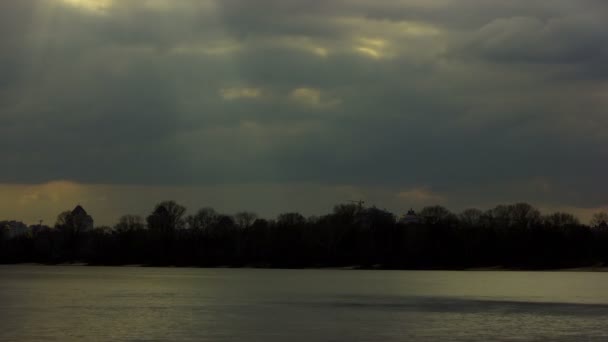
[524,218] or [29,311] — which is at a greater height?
[524,218]

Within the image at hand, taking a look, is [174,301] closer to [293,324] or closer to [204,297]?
[204,297]

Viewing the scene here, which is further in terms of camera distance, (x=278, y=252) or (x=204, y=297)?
(x=278, y=252)

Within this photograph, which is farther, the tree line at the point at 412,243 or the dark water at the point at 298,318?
the tree line at the point at 412,243

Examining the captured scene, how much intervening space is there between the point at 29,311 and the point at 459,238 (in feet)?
426

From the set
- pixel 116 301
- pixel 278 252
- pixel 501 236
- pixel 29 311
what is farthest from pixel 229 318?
pixel 278 252

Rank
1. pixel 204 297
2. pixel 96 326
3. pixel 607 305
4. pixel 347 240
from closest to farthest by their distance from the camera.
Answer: pixel 96 326
pixel 607 305
pixel 204 297
pixel 347 240

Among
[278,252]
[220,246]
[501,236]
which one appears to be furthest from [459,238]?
[220,246]

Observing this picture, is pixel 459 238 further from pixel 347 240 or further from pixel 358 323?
pixel 358 323

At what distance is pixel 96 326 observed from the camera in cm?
3934

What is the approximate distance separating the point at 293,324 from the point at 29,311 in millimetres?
17024

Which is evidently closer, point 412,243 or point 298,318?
point 298,318

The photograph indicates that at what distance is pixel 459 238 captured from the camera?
554 ft

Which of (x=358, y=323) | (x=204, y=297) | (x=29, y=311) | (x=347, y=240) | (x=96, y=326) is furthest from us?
(x=347, y=240)

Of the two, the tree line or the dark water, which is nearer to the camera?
the dark water
